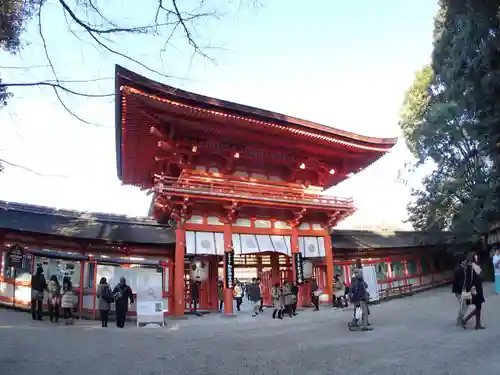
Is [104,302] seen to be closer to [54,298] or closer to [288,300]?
[54,298]

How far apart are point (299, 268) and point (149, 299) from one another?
658cm

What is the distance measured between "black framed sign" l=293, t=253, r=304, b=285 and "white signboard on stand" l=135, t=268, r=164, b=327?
5975mm

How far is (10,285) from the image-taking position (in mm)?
13555

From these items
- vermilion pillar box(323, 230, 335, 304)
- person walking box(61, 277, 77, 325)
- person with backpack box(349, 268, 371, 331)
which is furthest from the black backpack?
vermilion pillar box(323, 230, 335, 304)

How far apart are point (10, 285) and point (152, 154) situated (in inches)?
271

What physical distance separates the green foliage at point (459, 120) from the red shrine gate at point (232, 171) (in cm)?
456

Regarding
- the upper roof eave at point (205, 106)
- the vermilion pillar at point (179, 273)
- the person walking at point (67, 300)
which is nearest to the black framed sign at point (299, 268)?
the vermilion pillar at point (179, 273)

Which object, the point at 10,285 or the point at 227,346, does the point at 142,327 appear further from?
the point at 10,285

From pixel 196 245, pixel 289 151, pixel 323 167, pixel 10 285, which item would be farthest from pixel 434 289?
pixel 10 285

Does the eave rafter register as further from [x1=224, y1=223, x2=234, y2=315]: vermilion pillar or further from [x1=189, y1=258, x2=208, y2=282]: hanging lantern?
[x1=189, y1=258, x2=208, y2=282]: hanging lantern

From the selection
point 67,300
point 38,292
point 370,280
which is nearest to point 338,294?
point 370,280

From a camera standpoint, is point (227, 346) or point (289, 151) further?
point (289, 151)

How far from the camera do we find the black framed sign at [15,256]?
44.1 feet

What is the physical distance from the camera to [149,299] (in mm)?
12367
